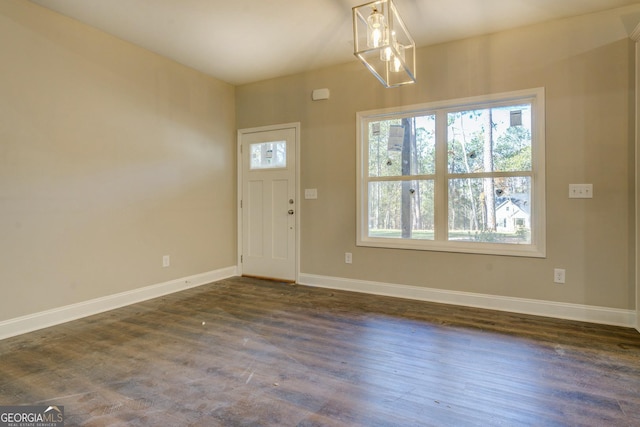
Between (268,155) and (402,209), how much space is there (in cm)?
195

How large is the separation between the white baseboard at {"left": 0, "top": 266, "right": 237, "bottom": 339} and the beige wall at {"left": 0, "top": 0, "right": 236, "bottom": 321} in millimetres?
59

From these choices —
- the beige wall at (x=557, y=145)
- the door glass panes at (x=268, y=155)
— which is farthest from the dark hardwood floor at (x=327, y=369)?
the door glass panes at (x=268, y=155)

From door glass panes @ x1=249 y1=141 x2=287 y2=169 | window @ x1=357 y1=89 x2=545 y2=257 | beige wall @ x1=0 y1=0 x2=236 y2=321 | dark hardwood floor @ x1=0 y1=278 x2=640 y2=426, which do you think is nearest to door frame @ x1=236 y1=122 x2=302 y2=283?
door glass panes @ x1=249 y1=141 x2=287 y2=169

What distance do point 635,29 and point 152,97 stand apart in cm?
443

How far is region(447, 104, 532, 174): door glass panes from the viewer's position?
317cm

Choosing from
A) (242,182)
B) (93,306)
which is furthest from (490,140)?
(93,306)

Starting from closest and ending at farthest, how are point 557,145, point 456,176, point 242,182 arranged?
point 557,145, point 456,176, point 242,182

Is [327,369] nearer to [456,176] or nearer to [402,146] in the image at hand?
[456,176]

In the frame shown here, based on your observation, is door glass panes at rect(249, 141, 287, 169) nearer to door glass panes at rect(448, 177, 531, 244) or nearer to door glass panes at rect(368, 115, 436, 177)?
door glass panes at rect(368, 115, 436, 177)

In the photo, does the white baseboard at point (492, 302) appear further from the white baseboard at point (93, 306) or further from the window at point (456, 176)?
the white baseboard at point (93, 306)

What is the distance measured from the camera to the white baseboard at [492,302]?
283 centimetres

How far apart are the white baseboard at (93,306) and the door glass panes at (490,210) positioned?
3.06 metres

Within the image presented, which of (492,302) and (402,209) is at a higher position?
(402,209)

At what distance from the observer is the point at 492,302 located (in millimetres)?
3230
